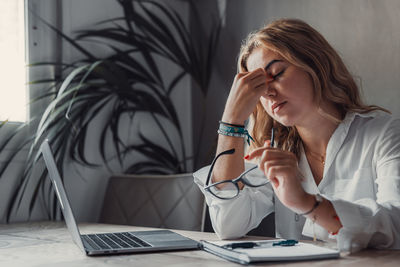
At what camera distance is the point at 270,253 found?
110 cm

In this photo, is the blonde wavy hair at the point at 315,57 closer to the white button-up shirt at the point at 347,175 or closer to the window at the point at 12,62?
the white button-up shirt at the point at 347,175

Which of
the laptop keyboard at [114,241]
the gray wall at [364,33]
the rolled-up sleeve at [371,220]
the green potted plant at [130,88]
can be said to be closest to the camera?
the rolled-up sleeve at [371,220]

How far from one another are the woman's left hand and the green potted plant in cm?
129

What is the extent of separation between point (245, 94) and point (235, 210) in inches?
15.7

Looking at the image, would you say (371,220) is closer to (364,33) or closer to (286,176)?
(286,176)

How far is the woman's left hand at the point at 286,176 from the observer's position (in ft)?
3.85

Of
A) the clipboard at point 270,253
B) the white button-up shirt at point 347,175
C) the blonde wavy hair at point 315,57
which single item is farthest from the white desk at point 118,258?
the blonde wavy hair at point 315,57

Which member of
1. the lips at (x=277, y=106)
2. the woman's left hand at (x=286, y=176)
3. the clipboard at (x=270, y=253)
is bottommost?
the clipboard at (x=270, y=253)

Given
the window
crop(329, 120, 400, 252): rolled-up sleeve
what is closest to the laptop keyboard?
crop(329, 120, 400, 252): rolled-up sleeve

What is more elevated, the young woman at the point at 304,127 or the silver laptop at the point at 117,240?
the young woman at the point at 304,127

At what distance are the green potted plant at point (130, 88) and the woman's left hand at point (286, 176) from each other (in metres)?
1.29

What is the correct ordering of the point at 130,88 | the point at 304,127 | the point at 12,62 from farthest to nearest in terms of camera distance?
the point at 130,88 < the point at 12,62 < the point at 304,127

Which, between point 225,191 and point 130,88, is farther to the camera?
point 130,88

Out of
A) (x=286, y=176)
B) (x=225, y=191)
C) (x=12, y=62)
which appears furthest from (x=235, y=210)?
(x=12, y=62)
